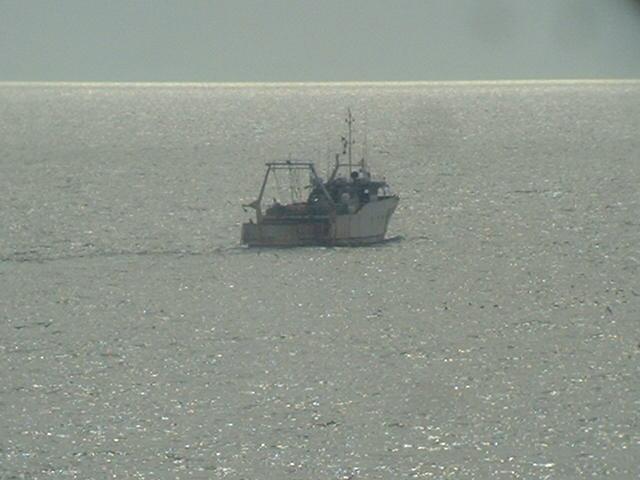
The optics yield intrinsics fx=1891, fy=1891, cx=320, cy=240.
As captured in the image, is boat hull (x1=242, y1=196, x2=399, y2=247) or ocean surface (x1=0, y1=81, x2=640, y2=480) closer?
ocean surface (x1=0, y1=81, x2=640, y2=480)

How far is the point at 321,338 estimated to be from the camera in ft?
97.4

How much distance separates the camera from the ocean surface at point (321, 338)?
21.6 metres

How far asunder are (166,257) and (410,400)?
672 inches

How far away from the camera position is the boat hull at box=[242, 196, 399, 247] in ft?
137

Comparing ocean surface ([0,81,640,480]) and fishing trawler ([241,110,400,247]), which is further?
fishing trawler ([241,110,400,247])

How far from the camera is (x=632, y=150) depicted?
90.1 meters

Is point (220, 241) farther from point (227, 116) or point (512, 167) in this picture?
point (227, 116)

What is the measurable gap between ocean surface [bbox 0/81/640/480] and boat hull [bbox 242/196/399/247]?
53 cm

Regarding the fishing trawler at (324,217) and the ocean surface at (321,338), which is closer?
the ocean surface at (321,338)

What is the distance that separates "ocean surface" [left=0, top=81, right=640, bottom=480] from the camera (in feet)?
71.0

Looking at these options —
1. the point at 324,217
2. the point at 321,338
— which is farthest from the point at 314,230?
the point at 321,338

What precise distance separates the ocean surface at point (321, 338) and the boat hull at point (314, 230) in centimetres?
53

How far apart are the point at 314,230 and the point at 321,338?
12531 mm

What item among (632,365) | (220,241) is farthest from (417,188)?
(632,365)
